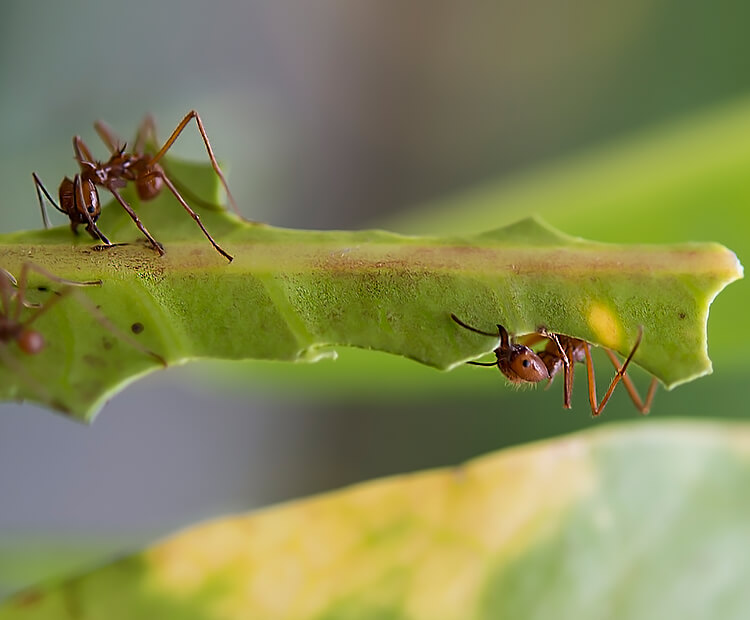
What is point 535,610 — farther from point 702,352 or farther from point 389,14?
point 389,14

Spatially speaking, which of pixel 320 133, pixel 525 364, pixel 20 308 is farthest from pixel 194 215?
pixel 320 133

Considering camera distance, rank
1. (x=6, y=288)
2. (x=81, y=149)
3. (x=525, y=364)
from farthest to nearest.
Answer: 1. (x=81, y=149)
2. (x=525, y=364)
3. (x=6, y=288)

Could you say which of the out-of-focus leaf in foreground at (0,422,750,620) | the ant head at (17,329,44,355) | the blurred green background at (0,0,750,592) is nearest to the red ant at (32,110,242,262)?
the ant head at (17,329,44,355)

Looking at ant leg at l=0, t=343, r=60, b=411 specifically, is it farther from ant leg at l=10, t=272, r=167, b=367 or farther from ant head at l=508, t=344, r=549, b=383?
ant head at l=508, t=344, r=549, b=383

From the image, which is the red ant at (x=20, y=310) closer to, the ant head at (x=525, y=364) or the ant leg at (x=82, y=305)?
the ant leg at (x=82, y=305)

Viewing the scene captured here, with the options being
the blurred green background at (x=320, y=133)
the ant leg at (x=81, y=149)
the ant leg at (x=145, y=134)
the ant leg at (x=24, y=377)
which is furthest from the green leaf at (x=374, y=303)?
the blurred green background at (x=320, y=133)

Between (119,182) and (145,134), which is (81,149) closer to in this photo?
(145,134)

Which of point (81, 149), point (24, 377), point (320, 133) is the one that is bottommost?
point (24, 377)

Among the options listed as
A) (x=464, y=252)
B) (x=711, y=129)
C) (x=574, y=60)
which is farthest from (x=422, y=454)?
(x=464, y=252)
